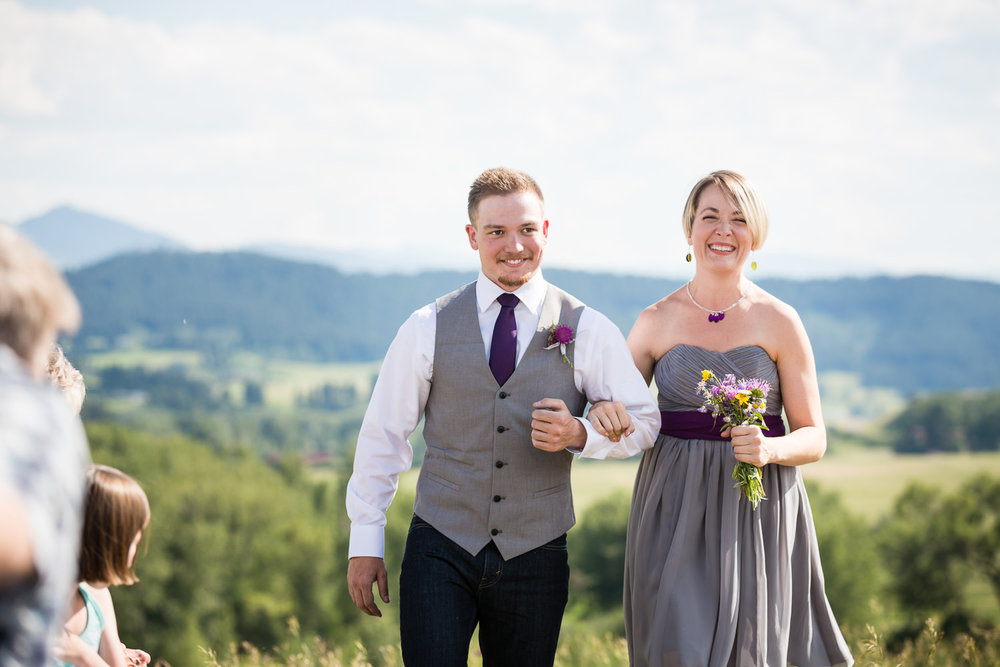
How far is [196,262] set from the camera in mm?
86125

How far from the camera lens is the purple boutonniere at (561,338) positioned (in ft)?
11.3

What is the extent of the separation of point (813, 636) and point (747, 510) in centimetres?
59

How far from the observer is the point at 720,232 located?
12.5 ft

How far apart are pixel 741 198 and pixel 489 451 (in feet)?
5.07

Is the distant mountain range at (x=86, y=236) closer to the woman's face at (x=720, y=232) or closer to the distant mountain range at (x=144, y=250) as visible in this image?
the distant mountain range at (x=144, y=250)

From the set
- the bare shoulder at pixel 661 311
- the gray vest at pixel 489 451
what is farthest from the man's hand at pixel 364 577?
the bare shoulder at pixel 661 311

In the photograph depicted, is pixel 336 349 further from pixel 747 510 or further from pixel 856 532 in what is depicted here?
pixel 747 510

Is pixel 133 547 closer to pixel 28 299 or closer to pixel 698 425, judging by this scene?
pixel 28 299

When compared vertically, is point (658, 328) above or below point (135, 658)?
above

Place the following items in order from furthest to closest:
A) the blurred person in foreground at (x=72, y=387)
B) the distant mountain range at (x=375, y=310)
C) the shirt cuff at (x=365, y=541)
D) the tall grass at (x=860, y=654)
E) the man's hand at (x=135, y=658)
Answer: the distant mountain range at (x=375, y=310) < the tall grass at (x=860, y=654) < the shirt cuff at (x=365, y=541) < the man's hand at (x=135, y=658) < the blurred person in foreground at (x=72, y=387)

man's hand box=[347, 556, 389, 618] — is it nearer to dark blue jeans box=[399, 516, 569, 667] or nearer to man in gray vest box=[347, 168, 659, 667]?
man in gray vest box=[347, 168, 659, 667]

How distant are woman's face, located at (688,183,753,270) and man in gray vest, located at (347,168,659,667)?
61 centimetres

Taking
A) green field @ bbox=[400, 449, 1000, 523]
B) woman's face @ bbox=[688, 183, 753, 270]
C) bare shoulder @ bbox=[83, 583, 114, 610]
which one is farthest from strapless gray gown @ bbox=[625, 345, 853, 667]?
green field @ bbox=[400, 449, 1000, 523]

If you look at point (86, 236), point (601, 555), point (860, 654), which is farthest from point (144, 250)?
point (860, 654)
